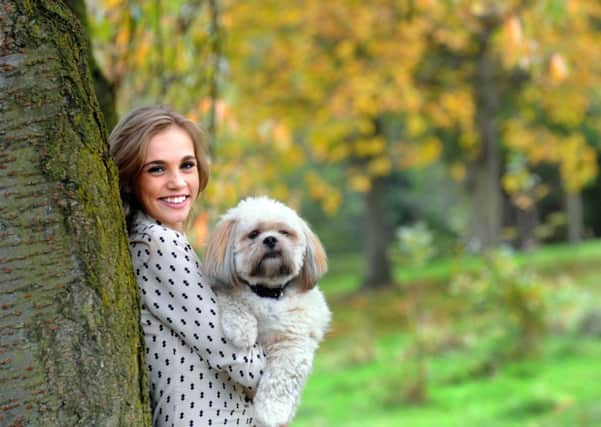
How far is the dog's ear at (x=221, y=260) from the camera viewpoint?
2433mm

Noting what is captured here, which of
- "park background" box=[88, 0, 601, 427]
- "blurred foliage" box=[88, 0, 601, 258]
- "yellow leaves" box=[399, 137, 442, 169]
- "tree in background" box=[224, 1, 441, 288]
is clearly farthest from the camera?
→ "yellow leaves" box=[399, 137, 442, 169]

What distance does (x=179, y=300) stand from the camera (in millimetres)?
2141

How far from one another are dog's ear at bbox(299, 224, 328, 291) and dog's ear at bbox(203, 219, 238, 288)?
0.24 meters

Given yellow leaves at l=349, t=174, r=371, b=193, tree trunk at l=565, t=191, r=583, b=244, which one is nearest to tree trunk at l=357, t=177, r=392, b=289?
yellow leaves at l=349, t=174, r=371, b=193

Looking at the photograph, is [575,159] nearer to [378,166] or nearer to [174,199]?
[378,166]

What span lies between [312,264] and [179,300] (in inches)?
22.0

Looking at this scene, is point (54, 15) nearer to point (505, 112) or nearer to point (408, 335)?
point (408, 335)

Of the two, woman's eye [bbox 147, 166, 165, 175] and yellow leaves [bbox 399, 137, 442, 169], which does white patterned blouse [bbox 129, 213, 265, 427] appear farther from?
yellow leaves [bbox 399, 137, 442, 169]

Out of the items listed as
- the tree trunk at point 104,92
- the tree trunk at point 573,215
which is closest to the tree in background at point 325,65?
the tree trunk at point 104,92

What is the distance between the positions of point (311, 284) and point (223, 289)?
307 millimetres

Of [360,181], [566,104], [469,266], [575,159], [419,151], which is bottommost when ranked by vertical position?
[469,266]

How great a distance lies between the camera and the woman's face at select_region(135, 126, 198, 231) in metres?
2.27

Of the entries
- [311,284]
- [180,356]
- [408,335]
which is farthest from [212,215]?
[408,335]

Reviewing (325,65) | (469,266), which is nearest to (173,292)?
(325,65)
